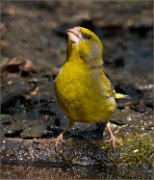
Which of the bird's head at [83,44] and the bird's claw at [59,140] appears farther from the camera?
the bird's claw at [59,140]

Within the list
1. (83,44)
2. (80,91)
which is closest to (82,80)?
(80,91)

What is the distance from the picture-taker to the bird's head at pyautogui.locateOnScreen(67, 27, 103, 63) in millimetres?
5316

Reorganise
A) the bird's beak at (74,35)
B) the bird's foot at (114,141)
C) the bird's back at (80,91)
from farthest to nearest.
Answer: the bird's foot at (114,141) < the bird's back at (80,91) < the bird's beak at (74,35)

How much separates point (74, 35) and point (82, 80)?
16.4 inches

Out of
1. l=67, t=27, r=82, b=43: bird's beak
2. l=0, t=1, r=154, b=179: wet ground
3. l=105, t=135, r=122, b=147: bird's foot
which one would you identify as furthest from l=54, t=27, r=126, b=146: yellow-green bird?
l=0, t=1, r=154, b=179: wet ground

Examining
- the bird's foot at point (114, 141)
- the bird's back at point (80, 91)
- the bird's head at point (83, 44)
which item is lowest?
the bird's foot at point (114, 141)

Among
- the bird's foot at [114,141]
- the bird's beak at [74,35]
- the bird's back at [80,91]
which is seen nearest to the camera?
the bird's beak at [74,35]

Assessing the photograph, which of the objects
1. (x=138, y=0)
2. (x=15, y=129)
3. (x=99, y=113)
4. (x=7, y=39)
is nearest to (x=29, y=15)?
(x=7, y=39)

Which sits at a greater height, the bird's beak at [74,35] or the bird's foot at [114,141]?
the bird's beak at [74,35]

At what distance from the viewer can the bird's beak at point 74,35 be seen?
5.27 metres

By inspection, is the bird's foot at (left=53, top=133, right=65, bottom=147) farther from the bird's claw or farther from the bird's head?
the bird's head

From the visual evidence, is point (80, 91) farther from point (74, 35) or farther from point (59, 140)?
point (59, 140)

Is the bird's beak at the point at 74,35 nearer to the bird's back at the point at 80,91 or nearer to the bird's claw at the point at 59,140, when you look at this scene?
the bird's back at the point at 80,91

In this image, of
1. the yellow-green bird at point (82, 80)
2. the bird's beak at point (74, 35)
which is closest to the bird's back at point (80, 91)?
the yellow-green bird at point (82, 80)
